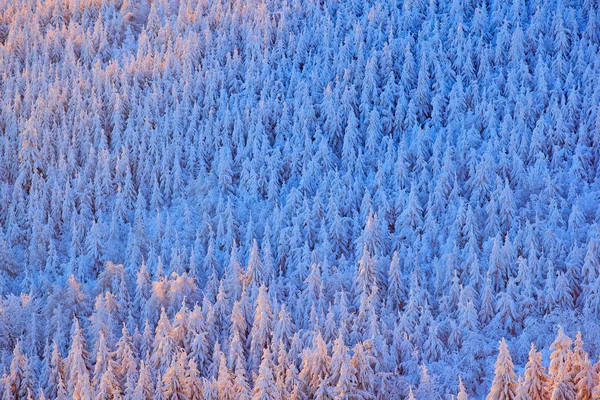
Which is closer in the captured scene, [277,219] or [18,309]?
[18,309]

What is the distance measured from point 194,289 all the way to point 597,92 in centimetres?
2208

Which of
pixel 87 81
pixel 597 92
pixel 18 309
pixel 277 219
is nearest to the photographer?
pixel 18 309

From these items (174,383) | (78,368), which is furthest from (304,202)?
(78,368)

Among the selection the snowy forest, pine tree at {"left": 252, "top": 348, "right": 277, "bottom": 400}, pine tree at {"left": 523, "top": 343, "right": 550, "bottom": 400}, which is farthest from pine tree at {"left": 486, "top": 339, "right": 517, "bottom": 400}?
pine tree at {"left": 252, "top": 348, "right": 277, "bottom": 400}

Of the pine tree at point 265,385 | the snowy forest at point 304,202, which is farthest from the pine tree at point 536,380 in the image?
the pine tree at point 265,385

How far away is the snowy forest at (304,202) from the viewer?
2741 cm

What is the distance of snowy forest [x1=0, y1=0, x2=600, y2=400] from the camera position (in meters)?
27.4

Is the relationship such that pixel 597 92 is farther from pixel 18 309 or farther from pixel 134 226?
pixel 18 309

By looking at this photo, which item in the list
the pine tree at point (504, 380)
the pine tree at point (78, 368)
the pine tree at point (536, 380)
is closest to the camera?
the pine tree at point (536, 380)

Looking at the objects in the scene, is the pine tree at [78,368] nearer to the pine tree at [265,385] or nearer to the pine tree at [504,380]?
the pine tree at [265,385]

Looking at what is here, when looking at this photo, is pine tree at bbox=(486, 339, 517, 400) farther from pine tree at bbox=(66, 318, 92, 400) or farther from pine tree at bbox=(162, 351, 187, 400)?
pine tree at bbox=(66, 318, 92, 400)

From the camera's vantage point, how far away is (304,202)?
115ft

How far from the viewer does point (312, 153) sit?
38469 mm

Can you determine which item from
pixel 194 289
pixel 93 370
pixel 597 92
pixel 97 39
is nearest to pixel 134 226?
pixel 194 289
